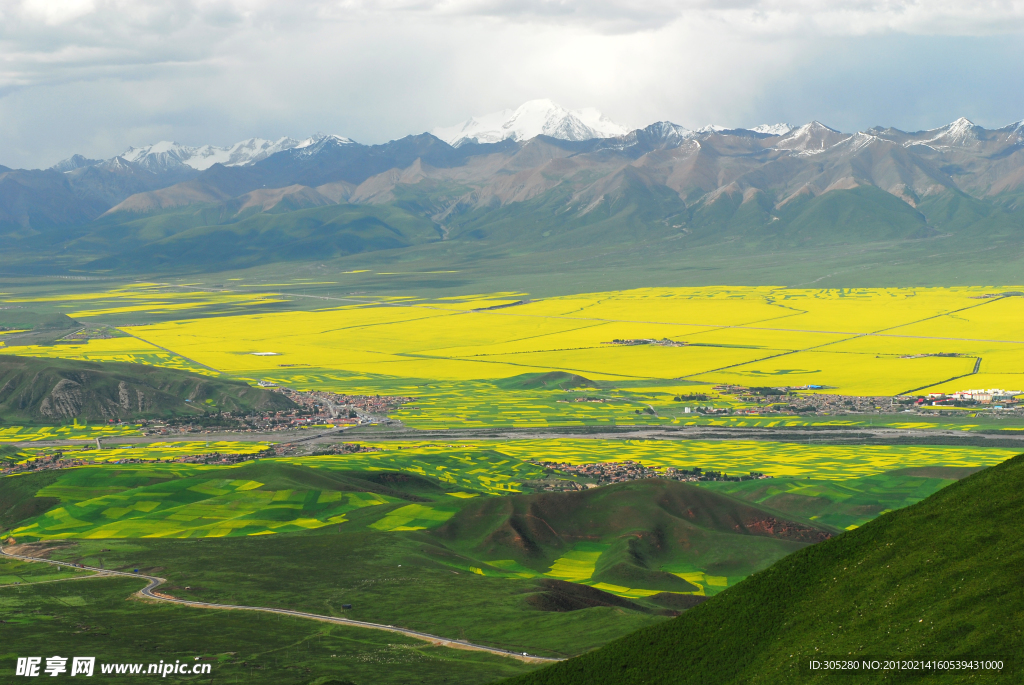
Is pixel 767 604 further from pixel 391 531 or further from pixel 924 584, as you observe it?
pixel 391 531

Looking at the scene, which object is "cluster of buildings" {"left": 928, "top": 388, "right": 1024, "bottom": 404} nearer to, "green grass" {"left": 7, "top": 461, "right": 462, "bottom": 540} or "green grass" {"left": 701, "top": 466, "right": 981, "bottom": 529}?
"green grass" {"left": 701, "top": 466, "right": 981, "bottom": 529}

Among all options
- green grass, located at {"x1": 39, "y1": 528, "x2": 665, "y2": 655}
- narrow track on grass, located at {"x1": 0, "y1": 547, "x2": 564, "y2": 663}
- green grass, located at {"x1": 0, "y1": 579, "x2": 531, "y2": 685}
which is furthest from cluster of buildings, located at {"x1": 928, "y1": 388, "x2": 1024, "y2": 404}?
green grass, located at {"x1": 0, "y1": 579, "x2": 531, "y2": 685}

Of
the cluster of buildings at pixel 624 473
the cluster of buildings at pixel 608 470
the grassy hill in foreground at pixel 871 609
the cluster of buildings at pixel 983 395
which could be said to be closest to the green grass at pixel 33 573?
the grassy hill in foreground at pixel 871 609

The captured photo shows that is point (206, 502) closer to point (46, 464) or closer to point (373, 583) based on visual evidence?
point (46, 464)

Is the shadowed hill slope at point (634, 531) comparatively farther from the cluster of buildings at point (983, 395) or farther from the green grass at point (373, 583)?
the cluster of buildings at point (983, 395)

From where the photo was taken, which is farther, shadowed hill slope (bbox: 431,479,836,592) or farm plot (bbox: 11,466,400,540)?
farm plot (bbox: 11,466,400,540)

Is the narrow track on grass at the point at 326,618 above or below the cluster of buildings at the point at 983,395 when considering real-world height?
below

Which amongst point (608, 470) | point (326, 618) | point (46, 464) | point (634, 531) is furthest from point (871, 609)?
point (46, 464)

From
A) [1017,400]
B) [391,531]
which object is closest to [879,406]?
[1017,400]
